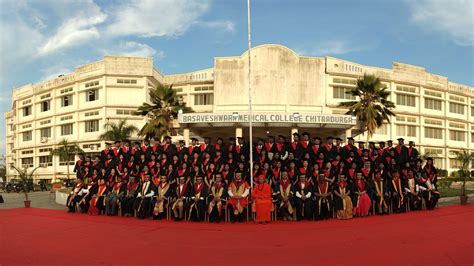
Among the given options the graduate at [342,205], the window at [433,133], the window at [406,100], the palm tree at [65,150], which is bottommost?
the graduate at [342,205]

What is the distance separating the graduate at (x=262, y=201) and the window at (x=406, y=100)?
1496 inches

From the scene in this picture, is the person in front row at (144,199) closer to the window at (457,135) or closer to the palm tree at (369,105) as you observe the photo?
the palm tree at (369,105)

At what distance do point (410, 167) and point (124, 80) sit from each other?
112 feet

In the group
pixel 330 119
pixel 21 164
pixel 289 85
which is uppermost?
pixel 289 85

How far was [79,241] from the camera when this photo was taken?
285 inches

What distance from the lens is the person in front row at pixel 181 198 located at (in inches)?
394

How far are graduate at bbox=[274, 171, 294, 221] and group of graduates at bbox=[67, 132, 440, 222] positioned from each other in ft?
0.08

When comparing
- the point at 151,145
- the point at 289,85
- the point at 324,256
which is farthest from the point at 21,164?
the point at 324,256

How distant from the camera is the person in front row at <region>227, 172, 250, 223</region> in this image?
9713 mm

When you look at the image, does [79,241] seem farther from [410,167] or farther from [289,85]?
[289,85]

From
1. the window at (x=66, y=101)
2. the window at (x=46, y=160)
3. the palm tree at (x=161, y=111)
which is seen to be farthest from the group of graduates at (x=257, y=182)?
the window at (x=46, y=160)

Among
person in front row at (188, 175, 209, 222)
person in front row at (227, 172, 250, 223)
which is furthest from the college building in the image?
person in front row at (227, 172, 250, 223)

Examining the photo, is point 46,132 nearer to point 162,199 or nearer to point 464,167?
point 162,199

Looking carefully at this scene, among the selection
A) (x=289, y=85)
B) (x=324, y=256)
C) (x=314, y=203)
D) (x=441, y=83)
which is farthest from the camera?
(x=441, y=83)
